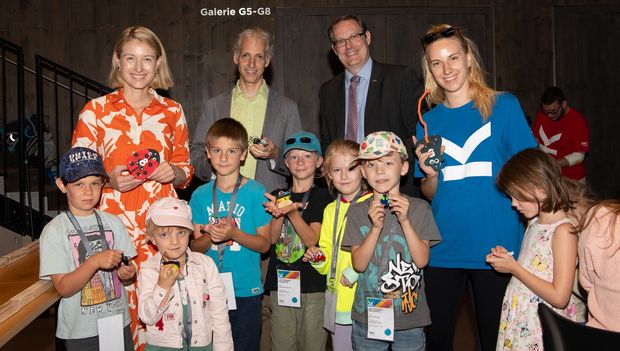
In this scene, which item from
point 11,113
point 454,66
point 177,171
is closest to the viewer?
point 454,66

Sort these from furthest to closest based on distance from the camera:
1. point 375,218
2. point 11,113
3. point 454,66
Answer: point 11,113
point 454,66
point 375,218

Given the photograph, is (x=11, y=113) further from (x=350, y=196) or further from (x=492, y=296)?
(x=492, y=296)

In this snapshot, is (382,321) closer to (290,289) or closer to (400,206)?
(400,206)

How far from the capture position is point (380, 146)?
2.81 meters

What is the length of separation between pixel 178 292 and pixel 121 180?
0.58m

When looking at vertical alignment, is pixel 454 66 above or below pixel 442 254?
above

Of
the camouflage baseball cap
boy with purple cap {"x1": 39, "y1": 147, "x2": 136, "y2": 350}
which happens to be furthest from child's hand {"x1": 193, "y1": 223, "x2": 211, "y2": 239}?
the camouflage baseball cap

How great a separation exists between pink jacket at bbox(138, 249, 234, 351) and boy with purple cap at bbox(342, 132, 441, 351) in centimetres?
59

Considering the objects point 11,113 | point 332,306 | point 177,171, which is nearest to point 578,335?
point 332,306

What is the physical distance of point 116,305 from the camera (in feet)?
9.07

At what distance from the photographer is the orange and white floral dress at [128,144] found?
118 inches

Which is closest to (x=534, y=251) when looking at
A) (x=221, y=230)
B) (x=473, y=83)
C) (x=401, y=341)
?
(x=401, y=341)

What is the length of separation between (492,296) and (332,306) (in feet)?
2.35

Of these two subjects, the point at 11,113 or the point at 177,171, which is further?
the point at 11,113
